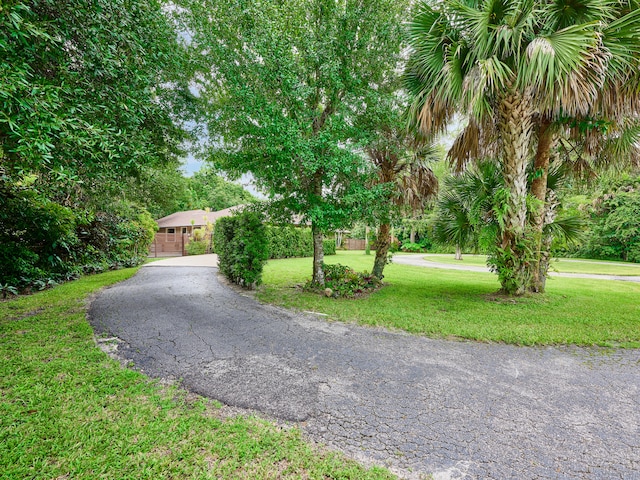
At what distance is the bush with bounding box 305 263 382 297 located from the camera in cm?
718

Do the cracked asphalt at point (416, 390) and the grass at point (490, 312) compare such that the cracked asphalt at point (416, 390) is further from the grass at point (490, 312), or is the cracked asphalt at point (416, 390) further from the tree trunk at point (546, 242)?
the tree trunk at point (546, 242)

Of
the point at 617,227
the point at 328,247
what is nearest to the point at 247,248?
the point at 328,247

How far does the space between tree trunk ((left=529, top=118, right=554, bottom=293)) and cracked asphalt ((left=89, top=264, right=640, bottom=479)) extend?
10.5 feet

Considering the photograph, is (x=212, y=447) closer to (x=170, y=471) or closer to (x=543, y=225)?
(x=170, y=471)

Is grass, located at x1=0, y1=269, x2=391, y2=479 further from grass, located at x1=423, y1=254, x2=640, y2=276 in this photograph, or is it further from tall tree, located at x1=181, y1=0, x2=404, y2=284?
grass, located at x1=423, y1=254, x2=640, y2=276

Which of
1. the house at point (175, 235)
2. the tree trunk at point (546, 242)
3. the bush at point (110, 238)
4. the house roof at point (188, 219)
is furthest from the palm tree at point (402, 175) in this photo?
the house roof at point (188, 219)

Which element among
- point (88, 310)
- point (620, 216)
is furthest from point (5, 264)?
point (620, 216)

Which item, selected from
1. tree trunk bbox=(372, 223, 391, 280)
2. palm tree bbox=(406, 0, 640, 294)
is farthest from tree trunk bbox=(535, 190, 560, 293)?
tree trunk bbox=(372, 223, 391, 280)

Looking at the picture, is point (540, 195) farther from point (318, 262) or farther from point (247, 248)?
point (247, 248)

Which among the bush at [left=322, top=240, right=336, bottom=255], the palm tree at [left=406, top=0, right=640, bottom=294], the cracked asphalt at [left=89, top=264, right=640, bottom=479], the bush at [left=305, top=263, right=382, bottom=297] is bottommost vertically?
the cracked asphalt at [left=89, top=264, right=640, bottom=479]

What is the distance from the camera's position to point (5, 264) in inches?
246

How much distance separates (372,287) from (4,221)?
891 cm

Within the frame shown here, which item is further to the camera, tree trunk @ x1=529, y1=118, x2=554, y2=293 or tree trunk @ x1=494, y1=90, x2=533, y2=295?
tree trunk @ x1=529, y1=118, x2=554, y2=293

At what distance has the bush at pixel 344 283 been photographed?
718 cm
